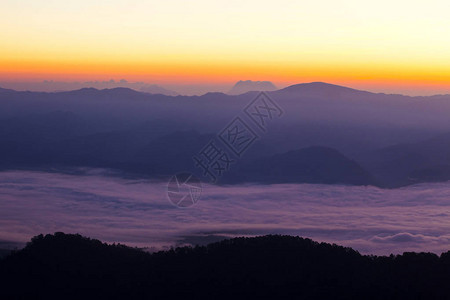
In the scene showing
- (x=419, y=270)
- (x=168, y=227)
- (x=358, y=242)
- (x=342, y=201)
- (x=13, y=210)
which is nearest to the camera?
(x=419, y=270)

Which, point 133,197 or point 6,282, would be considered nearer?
point 6,282

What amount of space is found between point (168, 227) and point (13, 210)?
47.0m

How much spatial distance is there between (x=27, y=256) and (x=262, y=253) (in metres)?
26.7

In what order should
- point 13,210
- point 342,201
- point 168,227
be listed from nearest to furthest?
1. point 168,227
2. point 13,210
3. point 342,201

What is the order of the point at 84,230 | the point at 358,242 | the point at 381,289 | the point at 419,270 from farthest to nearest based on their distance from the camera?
the point at 84,230 → the point at 358,242 → the point at 419,270 → the point at 381,289

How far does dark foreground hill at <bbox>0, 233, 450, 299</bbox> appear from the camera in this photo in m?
50.2

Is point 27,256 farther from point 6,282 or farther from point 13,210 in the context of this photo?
point 13,210

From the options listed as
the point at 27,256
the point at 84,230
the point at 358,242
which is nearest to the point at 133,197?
the point at 84,230

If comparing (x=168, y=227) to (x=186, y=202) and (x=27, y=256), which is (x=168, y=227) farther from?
(x=27, y=256)

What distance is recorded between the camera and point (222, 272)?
53.8 meters

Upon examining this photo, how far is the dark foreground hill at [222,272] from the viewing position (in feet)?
165

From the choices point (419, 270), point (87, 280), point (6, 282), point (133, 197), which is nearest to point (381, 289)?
point (419, 270)

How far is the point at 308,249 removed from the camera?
60.1m

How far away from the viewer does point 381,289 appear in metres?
50.9
